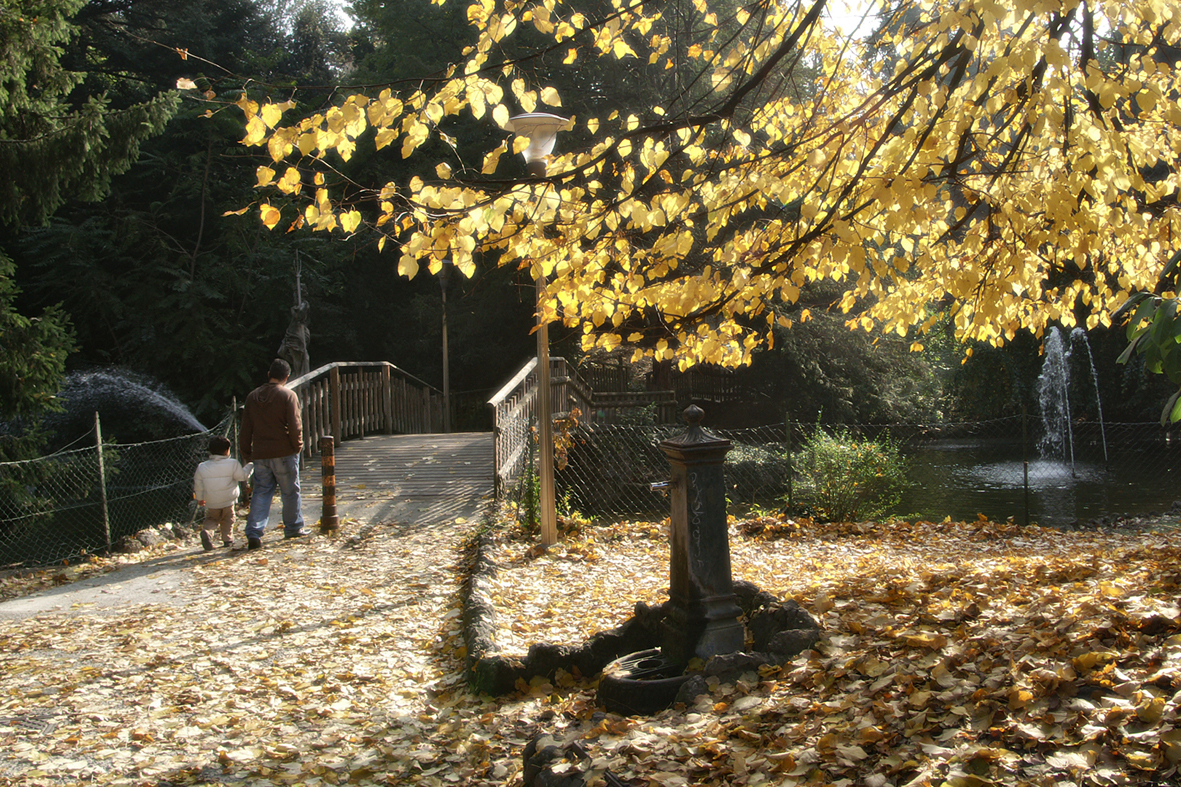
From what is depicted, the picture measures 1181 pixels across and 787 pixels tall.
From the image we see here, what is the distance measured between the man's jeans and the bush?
5.80 metres

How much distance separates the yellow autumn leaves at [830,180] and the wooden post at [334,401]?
815 cm

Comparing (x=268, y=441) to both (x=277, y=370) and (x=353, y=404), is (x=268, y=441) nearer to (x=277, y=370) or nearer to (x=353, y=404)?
(x=277, y=370)

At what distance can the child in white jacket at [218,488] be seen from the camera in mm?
7824

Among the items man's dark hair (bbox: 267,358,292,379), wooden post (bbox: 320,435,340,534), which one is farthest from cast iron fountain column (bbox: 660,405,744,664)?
wooden post (bbox: 320,435,340,534)

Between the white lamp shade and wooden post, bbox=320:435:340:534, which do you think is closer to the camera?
the white lamp shade

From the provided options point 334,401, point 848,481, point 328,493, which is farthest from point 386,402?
point 848,481

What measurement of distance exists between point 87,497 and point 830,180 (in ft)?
41.4

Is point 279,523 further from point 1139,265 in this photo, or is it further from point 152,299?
point 152,299

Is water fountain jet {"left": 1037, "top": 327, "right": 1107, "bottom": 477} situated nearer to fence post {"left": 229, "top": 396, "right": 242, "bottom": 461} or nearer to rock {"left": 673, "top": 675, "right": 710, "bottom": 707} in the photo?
fence post {"left": 229, "top": 396, "right": 242, "bottom": 461}

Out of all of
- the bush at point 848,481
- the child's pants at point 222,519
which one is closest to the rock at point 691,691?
the child's pants at point 222,519

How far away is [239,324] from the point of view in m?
20.8

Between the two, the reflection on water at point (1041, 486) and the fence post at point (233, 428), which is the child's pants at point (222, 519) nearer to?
the fence post at point (233, 428)

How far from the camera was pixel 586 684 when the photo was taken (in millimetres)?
4504

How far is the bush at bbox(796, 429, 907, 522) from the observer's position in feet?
31.1
